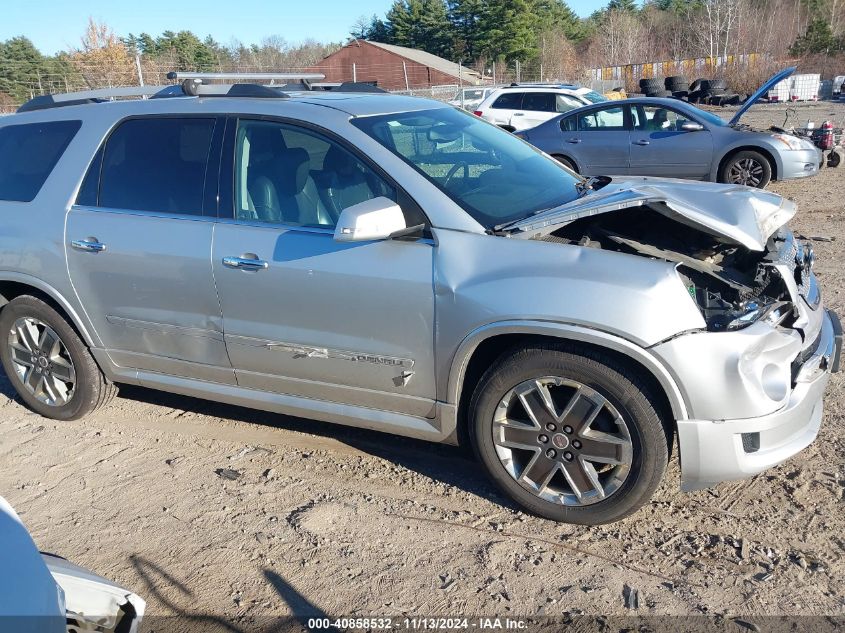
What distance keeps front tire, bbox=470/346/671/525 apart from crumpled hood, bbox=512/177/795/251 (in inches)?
24.1

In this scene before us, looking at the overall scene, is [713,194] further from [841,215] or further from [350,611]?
[841,215]

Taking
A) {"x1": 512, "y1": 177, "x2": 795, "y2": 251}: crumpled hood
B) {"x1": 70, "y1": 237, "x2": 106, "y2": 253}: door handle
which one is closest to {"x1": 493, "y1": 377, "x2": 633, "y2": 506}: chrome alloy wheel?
{"x1": 512, "y1": 177, "x2": 795, "y2": 251}: crumpled hood

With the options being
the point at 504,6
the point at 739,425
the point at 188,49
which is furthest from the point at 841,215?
the point at 188,49

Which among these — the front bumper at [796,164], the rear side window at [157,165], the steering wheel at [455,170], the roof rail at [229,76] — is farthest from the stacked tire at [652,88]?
the rear side window at [157,165]

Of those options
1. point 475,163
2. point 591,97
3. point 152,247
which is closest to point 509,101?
point 591,97

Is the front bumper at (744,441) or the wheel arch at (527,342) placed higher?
the wheel arch at (527,342)

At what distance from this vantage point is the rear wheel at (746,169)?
11.1m

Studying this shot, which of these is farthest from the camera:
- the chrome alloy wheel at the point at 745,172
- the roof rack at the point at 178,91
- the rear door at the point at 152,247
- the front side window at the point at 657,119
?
the front side window at the point at 657,119

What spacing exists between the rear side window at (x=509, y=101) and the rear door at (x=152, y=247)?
1426 cm

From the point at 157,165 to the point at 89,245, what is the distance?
59cm

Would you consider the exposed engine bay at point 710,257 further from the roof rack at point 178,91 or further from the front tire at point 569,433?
the roof rack at point 178,91

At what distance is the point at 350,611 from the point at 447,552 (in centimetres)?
51

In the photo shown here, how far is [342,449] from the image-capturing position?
13.4 feet

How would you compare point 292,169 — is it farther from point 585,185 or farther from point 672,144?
point 672,144
